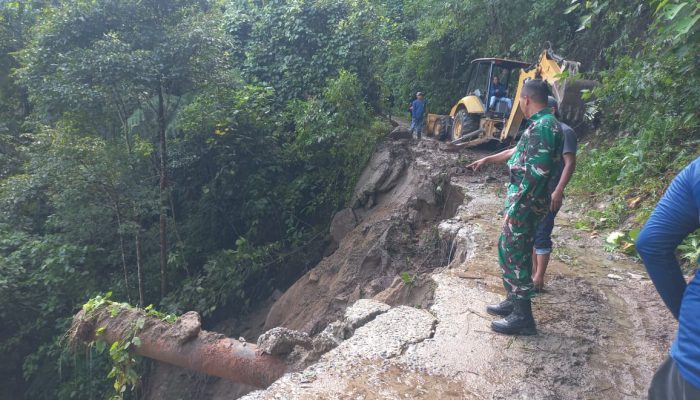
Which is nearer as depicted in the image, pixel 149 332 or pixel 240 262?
pixel 149 332

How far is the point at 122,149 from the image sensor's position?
30.5 feet

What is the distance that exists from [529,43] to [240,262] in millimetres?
9440

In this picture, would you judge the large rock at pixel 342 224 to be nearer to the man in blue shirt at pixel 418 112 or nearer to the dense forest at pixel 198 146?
the dense forest at pixel 198 146

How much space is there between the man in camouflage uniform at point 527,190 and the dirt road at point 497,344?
384mm

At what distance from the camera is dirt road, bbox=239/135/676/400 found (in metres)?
2.95

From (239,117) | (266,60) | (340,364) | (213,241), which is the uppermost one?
(266,60)

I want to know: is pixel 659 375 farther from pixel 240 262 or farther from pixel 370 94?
pixel 370 94

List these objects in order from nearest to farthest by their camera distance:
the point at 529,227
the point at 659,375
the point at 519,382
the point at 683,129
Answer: the point at 659,375 → the point at 519,382 → the point at 529,227 → the point at 683,129

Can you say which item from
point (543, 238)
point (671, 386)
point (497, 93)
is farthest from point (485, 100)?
point (671, 386)

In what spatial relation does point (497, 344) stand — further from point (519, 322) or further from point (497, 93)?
point (497, 93)

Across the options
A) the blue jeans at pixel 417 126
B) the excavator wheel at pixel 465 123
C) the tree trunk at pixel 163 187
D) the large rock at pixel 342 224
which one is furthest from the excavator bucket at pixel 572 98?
the tree trunk at pixel 163 187

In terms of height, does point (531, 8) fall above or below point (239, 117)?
above

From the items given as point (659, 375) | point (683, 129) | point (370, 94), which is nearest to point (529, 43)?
point (370, 94)

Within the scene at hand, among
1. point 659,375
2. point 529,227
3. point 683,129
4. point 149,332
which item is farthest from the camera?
point 683,129
